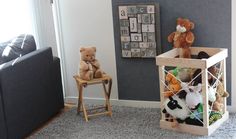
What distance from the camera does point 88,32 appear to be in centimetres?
390

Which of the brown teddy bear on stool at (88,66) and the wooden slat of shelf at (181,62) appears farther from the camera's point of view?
the brown teddy bear on stool at (88,66)

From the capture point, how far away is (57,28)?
13.1 feet

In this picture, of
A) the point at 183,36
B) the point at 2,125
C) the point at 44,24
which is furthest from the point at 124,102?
the point at 2,125

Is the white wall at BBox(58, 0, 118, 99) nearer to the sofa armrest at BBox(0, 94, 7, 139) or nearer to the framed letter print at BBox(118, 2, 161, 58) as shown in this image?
the framed letter print at BBox(118, 2, 161, 58)

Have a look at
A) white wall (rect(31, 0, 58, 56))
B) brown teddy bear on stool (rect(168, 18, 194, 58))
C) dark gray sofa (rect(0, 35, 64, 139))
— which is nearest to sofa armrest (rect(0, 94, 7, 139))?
dark gray sofa (rect(0, 35, 64, 139))

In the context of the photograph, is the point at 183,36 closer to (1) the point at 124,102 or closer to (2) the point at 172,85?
(2) the point at 172,85

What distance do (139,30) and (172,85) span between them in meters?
0.71

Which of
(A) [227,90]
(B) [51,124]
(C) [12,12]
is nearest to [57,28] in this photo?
(C) [12,12]

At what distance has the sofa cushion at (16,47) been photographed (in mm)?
3184

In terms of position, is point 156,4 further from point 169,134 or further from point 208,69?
point 169,134

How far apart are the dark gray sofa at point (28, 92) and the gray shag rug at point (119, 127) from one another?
0.50 feet

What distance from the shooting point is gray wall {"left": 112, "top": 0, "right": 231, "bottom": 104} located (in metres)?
3.34

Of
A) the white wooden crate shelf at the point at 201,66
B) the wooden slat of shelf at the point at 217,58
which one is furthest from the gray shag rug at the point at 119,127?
the wooden slat of shelf at the point at 217,58

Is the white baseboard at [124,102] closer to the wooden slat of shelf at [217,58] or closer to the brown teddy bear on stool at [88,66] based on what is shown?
the brown teddy bear on stool at [88,66]
